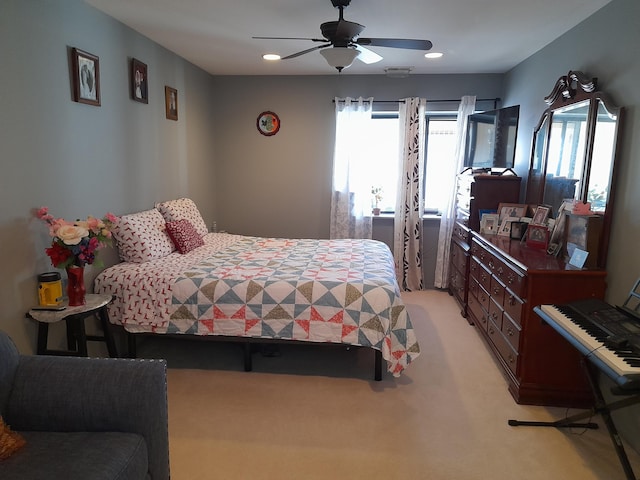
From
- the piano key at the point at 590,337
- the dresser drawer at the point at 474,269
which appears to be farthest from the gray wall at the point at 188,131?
the dresser drawer at the point at 474,269

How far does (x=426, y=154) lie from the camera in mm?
5156

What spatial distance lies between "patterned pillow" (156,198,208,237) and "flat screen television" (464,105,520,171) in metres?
2.91

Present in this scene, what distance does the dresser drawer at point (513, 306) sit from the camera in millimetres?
2709

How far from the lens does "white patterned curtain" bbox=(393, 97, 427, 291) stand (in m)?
4.92

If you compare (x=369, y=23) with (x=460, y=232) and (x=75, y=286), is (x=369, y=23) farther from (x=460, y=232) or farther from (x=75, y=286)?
(x=75, y=286)

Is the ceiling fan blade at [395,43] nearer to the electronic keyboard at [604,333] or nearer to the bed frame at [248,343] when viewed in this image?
the electronic keyboard at [604,333]

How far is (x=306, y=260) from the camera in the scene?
3.51 m

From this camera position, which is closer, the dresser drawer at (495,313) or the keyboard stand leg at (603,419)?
the keyboard stand leg at (603,419)

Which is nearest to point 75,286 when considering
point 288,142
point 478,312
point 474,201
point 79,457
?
point 79,457

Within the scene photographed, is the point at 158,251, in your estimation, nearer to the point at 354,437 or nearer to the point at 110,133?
the point at 110,133

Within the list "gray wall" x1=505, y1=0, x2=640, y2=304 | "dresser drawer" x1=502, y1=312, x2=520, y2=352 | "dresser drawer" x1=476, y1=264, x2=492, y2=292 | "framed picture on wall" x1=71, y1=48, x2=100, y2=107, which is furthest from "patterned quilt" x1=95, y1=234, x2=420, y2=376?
"gray wall" x1=505, y1=0, x2=640, y2=304

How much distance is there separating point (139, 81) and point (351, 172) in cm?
246

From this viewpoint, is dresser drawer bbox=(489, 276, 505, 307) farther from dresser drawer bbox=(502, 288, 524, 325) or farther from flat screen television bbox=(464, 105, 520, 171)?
flat screen television bbox=(464, 105, 520, 171)

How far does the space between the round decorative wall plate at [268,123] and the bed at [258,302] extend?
2356mm
